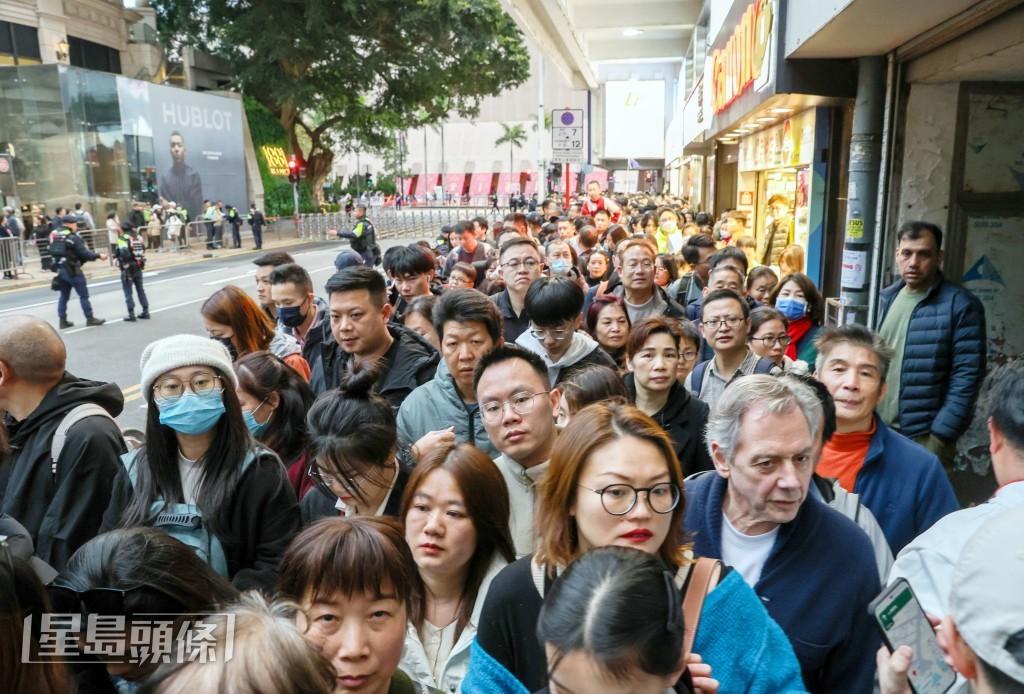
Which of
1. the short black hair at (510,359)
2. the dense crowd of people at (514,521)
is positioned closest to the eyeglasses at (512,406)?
the dense crowd of people at (514,521)

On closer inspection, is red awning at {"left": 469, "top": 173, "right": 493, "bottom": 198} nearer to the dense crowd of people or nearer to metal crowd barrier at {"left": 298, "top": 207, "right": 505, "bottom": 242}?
metal crowd barrier at {"left": 298, "top": 207, "right": 505, "bottom": 242}

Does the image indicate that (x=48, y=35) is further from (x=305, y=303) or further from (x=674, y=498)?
(x=674, y=498)

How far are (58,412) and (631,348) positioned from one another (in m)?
2.69

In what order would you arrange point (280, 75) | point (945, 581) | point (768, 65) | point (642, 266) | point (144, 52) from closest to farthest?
point (945, 581), point (642, 266), point (768, 65), point (280, 75), point (144, 52)

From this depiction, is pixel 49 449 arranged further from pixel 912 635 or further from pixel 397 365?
pixel 912 635

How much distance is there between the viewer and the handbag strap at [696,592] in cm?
191

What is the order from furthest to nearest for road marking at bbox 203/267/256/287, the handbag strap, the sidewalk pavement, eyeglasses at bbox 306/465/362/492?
the sidewalk pavement, road marking at bbox 203/267/256/287, eyeglasses at bbox 306/465/362/492, the handbag strap

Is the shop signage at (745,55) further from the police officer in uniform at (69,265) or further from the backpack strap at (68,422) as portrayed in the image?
the police officer in uniform at (69,265)

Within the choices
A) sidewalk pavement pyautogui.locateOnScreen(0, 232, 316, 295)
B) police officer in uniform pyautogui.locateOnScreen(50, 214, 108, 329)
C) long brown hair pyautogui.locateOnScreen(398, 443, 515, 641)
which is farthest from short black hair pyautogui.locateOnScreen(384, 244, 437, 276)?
sidewalk pavement pyautogui.locateOnScreen(0, 232, 316, 295)

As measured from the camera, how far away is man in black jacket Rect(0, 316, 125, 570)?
3246 millimetres

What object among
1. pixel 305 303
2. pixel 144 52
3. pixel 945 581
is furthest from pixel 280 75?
pixel 945 581

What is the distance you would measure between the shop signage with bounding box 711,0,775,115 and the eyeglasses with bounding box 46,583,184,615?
631cm

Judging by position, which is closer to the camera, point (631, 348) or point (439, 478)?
point (439, 478)

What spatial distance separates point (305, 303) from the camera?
20.4 feet
